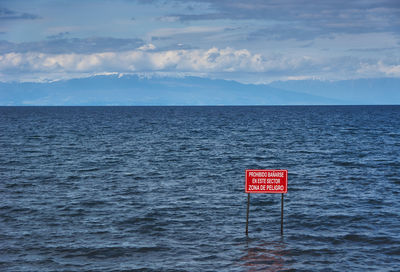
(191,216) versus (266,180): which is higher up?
(266,180)

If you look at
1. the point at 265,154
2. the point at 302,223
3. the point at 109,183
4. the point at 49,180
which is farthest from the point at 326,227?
the point at 265,154

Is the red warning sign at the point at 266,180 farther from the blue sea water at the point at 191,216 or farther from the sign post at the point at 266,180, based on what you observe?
the blue sea water at the point at 191,216

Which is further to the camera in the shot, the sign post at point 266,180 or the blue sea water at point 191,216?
the sign post at point 266,180

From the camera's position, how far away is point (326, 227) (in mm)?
20375

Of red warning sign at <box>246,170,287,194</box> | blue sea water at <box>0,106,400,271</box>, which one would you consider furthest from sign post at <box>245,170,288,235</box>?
blue sea water at <box>0,106,400,271</box>

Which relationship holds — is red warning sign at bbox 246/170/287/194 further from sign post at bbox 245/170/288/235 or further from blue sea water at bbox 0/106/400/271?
blue sea water at bbox 0/106/400/271

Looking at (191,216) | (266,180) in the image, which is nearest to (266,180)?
(266,180)

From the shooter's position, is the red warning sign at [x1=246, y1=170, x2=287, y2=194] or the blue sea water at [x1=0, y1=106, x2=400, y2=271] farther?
the red warning sign at [x1=246, y1=170, x2=287, y2=194]

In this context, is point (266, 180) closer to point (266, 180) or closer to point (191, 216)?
point (266, 180)

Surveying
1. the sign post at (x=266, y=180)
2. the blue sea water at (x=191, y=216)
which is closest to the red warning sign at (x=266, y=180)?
the sign post at (x=266, y=180)

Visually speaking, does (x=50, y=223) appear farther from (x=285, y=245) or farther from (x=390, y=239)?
(x=390, y=239)

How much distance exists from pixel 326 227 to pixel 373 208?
4626mm

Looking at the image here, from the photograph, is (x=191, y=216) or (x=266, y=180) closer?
(x=266, y=180)

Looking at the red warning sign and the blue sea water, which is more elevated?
the red warning sign
